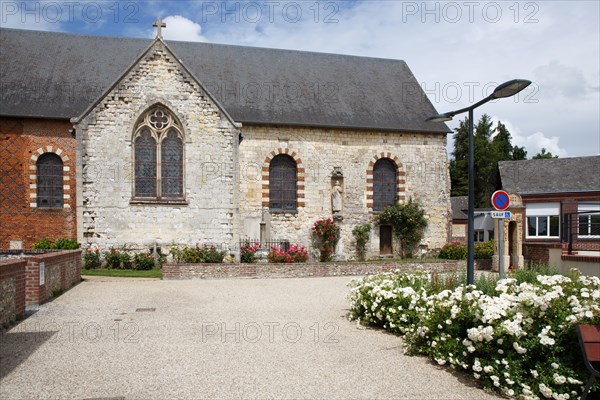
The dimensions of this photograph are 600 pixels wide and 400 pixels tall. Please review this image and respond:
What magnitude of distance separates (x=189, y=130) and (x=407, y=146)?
11.4 m

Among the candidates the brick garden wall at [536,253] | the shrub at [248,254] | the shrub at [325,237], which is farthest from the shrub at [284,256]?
the brick garden wall at [536,253]

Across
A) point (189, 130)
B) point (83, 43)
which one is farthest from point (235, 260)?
point (83, 43)

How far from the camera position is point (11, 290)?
8766 millimetres

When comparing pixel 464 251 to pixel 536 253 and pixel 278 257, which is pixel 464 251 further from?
pixel 278 257

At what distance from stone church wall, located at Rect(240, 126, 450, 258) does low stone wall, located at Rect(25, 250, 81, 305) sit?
871 cm

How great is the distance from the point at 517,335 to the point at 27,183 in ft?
67.4

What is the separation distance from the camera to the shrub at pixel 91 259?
17641 mm

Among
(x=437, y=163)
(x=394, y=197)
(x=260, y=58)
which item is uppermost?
(x=260, y=58)

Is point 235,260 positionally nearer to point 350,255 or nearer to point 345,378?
point 350,255

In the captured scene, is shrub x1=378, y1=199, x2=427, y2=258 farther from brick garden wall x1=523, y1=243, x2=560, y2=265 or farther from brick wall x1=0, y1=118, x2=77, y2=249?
brick wall x1=0, y1=118, x2=77, y2=249

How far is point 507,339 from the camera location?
579 centimetres

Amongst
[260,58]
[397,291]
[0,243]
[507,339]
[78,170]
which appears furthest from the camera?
[260,58]

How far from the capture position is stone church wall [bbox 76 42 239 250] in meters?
17.9

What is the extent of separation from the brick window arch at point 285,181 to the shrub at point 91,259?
320 inches
